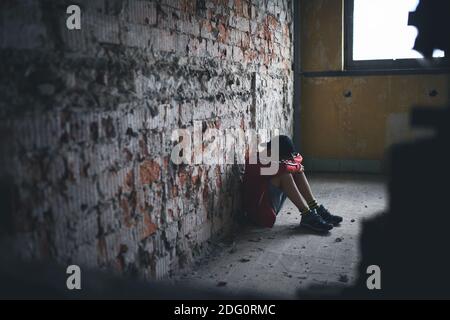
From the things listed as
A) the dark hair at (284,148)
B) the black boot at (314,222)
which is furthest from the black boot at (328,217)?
the dark hair at (284,148)

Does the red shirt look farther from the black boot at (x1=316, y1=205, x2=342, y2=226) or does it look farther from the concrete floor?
the black boot at (x1=316, y1=205, x2=342, y2=226)

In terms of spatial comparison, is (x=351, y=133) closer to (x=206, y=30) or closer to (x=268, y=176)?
(x=268, y=176)

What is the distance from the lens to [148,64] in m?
1.93

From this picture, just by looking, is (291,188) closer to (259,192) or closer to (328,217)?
(259,192)

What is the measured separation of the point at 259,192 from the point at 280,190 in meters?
0.24

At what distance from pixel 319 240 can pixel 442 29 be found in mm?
2052

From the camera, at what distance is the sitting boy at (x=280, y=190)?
117 inches

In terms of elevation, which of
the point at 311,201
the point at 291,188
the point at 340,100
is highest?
the point at 340,100

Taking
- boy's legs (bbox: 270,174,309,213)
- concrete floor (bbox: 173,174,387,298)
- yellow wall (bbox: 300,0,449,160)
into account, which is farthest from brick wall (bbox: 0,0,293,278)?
yellow wall (bbox: 300,0,449,160)

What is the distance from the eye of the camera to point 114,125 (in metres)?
1.71

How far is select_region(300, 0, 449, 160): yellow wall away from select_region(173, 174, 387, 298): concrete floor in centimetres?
141

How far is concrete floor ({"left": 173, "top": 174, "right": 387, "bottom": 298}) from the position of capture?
217 cm

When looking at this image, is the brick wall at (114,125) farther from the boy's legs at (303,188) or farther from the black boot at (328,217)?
the black boot at (328,217)

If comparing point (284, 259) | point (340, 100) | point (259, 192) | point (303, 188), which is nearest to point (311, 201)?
point (303, 188)
